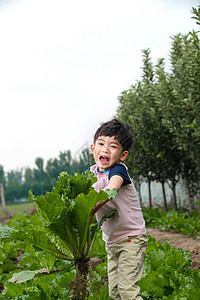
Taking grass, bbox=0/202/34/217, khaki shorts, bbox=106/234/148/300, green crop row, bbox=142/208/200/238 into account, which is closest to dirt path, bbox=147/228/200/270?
green crop row, bbox=142/208/200/238

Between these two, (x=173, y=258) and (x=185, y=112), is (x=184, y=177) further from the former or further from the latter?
(x=173, y=258)

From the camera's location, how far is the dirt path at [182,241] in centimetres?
442

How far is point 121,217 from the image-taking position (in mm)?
2346

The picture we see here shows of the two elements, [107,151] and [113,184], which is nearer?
[113,184]

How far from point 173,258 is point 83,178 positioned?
195 centimetres

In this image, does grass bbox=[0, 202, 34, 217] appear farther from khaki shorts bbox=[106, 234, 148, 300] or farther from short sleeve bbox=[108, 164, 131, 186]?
short sleeve bbox=[108, 164, 131, 186]

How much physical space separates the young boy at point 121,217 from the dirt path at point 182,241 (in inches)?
77.6

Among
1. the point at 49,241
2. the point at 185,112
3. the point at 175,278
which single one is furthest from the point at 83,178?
the point at 185,112

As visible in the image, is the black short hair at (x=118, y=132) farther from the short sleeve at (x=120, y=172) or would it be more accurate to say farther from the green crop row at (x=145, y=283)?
the green crop row at (x=145, y=283)

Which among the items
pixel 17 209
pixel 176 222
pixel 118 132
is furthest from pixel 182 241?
pixel 17 209

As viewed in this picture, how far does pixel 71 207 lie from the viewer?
1929mm

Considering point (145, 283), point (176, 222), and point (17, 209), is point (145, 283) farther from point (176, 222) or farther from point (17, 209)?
point (17, 209)

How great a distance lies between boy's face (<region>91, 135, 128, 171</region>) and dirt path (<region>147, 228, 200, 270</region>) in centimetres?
238

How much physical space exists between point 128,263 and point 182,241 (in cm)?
367
